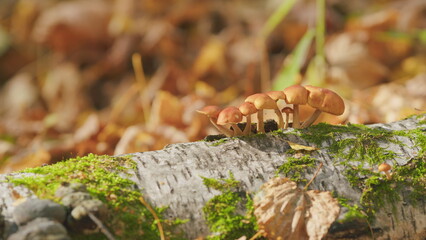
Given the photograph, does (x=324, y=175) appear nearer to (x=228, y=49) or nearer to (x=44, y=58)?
(x=228, y=49)

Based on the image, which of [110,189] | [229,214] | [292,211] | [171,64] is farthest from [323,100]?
[171,64]

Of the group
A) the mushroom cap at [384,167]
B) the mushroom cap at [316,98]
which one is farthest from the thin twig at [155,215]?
the mushroom cap at [384,167]

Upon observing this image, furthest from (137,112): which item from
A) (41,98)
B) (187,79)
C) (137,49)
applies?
(41,98)

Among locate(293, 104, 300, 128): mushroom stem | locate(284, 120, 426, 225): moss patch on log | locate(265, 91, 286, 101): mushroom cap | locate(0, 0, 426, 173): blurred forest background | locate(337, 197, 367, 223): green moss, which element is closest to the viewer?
locate(337, 197, 367, 223): green moss

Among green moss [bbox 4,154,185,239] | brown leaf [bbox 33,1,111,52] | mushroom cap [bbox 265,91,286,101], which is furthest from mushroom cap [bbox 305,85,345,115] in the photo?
brown leaf [bbox 33,1,111,52]

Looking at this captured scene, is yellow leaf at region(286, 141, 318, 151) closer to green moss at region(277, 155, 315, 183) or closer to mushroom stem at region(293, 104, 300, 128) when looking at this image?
green moss at region(277, 155, 315, 183)

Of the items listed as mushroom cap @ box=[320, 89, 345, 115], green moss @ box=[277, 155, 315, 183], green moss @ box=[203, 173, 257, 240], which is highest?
mushroom cap @ box=[320, 89, 345, 115]
